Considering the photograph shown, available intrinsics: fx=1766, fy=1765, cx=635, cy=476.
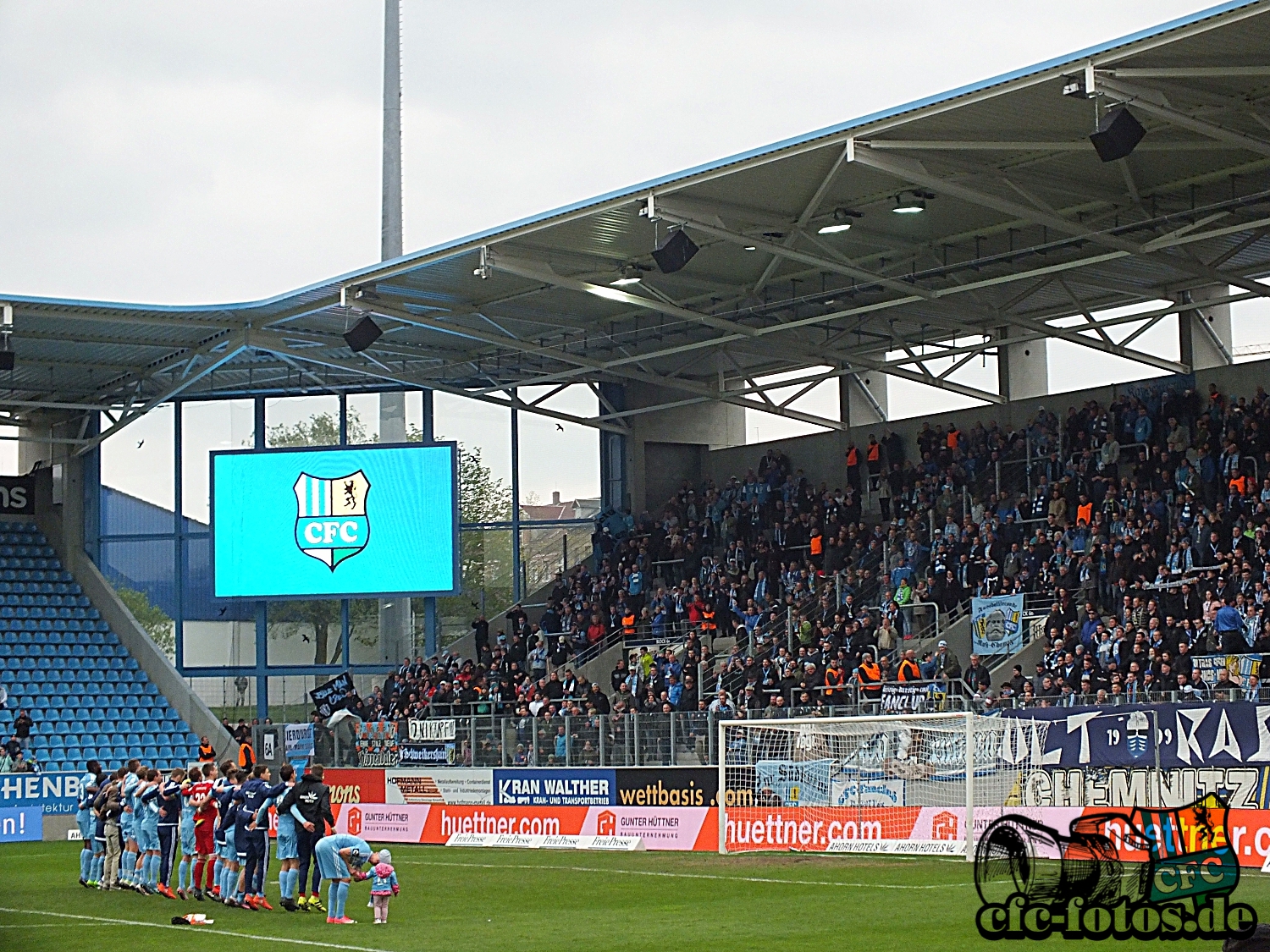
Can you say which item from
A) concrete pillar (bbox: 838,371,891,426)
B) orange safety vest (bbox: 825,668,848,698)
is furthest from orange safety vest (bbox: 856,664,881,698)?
concrete pillar (bbox: 838,371,891,426)

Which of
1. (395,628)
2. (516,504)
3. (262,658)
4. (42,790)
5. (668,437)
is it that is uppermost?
(668,437)

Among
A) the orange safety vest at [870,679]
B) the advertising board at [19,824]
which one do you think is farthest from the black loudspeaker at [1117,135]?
the advertising board at [19,824]

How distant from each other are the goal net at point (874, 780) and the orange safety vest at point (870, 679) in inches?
102

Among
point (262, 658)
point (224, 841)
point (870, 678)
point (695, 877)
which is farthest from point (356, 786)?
point (224, 841)

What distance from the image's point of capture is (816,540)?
38688 millimetres

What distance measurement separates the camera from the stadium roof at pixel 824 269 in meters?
24.2

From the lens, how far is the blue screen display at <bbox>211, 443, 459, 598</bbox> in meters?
39.8

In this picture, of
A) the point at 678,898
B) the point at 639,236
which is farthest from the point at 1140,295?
the point at 678,898

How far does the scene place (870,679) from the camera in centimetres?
3106

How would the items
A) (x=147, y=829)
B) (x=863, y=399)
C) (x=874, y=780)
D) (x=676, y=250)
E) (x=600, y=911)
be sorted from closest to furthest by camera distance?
(x=600, y=911), (x=147, y=829), (x=874, y=780), (x=676, y=250), (x=863, y=399)

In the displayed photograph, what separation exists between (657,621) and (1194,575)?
1319cm

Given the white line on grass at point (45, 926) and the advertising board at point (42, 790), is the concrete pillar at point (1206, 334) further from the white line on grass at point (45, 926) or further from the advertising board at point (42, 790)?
the white line on grass at point (45, 926)

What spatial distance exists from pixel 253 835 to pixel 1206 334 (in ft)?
78.6

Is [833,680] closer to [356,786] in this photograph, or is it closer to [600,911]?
[356,786]
